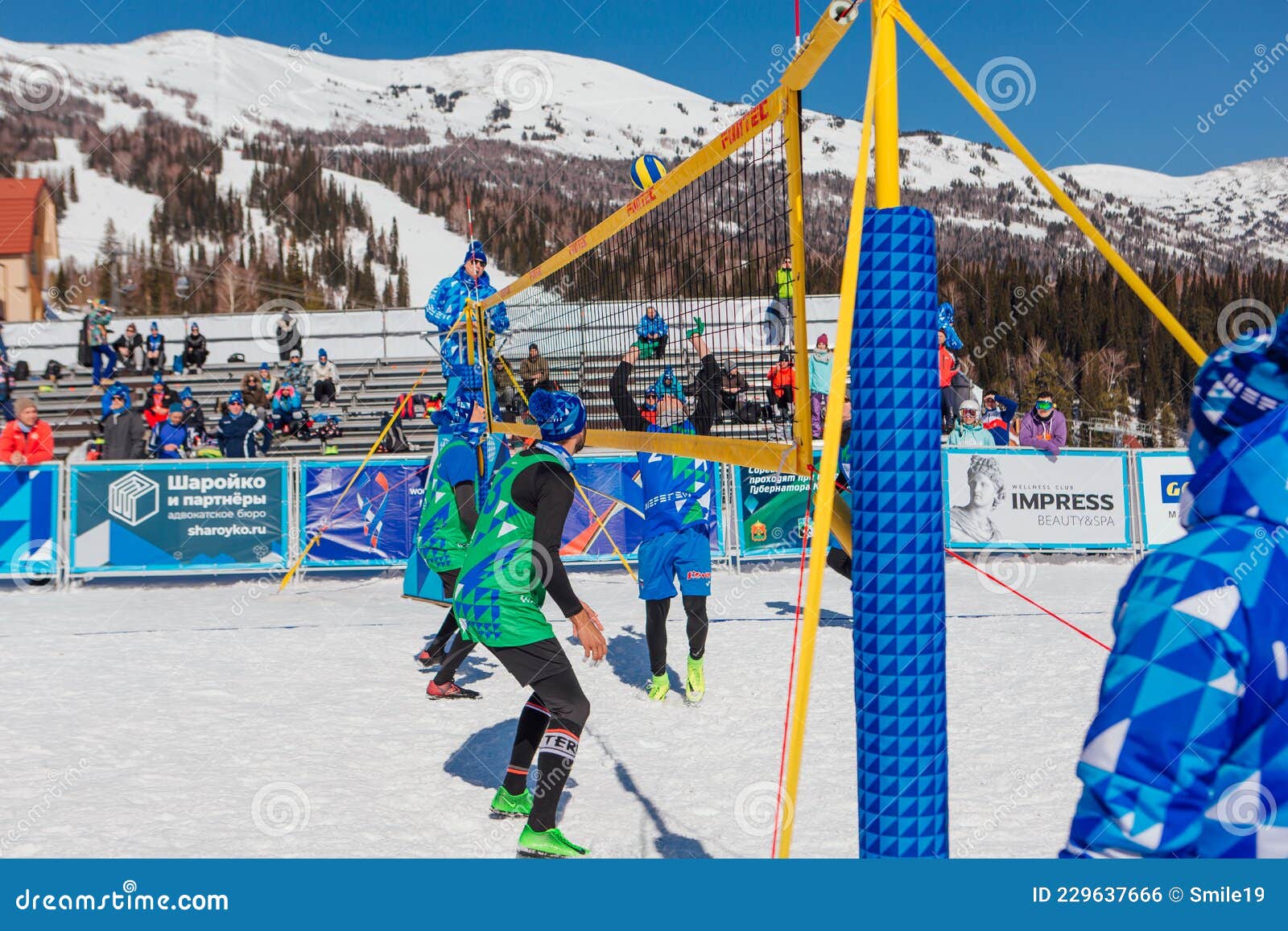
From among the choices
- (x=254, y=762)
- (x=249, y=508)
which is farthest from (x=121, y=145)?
(x=254, y=762)

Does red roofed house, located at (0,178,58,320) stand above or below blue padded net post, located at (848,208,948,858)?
above

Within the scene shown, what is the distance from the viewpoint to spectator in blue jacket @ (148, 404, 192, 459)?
555 inches

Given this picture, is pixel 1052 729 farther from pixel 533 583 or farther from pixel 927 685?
pixel 927 685

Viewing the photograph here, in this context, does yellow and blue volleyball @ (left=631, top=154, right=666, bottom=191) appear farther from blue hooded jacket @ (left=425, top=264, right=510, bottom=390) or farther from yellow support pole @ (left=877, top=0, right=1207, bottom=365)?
yellow support pole @ (left=877, top=0, right=1207, bottom=365)

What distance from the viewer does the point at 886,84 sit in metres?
2.21

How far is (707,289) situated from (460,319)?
3.71 meters

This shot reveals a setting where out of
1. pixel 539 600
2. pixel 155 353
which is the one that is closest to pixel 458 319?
pixel 539 600

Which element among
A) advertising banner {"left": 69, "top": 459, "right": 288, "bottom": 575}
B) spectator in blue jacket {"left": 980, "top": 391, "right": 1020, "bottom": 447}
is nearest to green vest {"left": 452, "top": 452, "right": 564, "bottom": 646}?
advertising banner {"left": 69, "top": 459, "right": 288, "bottom": 575}

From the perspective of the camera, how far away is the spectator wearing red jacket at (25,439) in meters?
11.4

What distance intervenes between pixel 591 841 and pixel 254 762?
2088mm

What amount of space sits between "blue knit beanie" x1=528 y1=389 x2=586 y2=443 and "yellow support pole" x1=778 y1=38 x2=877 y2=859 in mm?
2216

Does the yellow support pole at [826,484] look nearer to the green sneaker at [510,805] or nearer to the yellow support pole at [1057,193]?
the yellow support pole at [1057,193]

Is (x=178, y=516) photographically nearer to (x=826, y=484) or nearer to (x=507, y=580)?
(x=507, y=580)

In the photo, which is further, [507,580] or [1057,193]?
[507,580]
